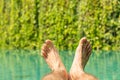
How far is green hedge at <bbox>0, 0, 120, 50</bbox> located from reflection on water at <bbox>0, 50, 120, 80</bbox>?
466 mm

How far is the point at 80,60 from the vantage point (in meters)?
4.95

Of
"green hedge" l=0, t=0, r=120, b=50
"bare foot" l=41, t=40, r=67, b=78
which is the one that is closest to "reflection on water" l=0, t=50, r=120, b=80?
"green hedge" l=0, t=0, r=120, b=50

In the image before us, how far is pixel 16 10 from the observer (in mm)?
10906

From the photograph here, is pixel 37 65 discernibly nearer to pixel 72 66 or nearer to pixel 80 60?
pixel 80 60

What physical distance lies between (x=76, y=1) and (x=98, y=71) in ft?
10.3

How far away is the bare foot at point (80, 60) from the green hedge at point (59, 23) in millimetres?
4697

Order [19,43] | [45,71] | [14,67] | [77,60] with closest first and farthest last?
[77,60]
[45,71]
[14,67]
[19,43]

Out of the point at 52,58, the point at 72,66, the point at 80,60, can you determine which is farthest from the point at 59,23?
the point at 72,66

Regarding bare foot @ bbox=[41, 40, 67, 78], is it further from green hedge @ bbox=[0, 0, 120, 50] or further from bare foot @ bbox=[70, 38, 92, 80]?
green hedge @ bbox=[0, 0, 120, 50]

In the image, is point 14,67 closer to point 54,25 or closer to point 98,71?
point 98,71

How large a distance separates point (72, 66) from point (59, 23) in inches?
218

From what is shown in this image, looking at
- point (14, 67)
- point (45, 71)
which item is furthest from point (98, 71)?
point (14, 67)

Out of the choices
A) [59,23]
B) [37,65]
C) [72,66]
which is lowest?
[37,65]

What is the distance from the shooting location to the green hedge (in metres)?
9.91
